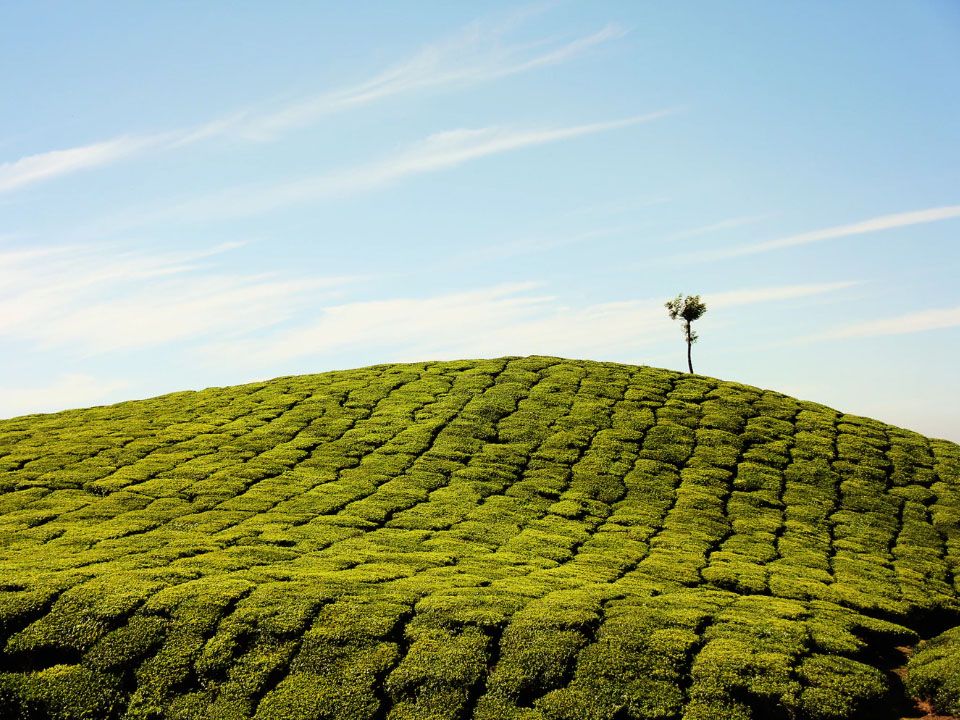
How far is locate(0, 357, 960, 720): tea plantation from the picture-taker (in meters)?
20.9

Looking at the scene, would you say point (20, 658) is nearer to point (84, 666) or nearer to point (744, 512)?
point (84, 666)

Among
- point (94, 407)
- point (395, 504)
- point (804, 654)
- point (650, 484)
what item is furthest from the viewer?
point (94, 407)

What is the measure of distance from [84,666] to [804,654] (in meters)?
20.1

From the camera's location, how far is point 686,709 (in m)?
20.1

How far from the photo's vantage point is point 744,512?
36.1 m

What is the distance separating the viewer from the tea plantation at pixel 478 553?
2094cm

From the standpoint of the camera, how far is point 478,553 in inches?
1172

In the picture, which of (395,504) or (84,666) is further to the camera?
(395,504)

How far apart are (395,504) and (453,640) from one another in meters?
12.7

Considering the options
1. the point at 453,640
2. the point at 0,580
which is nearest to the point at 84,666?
the point at 0,580

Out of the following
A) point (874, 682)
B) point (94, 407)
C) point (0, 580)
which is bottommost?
point (874, 682)

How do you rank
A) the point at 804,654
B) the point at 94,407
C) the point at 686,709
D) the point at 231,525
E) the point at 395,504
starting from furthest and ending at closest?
1. the point at 94,407
2. the point at 395,504
3. the point at 231,525
4. the point at 804,654
5. the point at 686,709

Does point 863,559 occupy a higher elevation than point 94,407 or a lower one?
lower

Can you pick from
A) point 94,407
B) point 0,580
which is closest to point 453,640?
point 0,580
